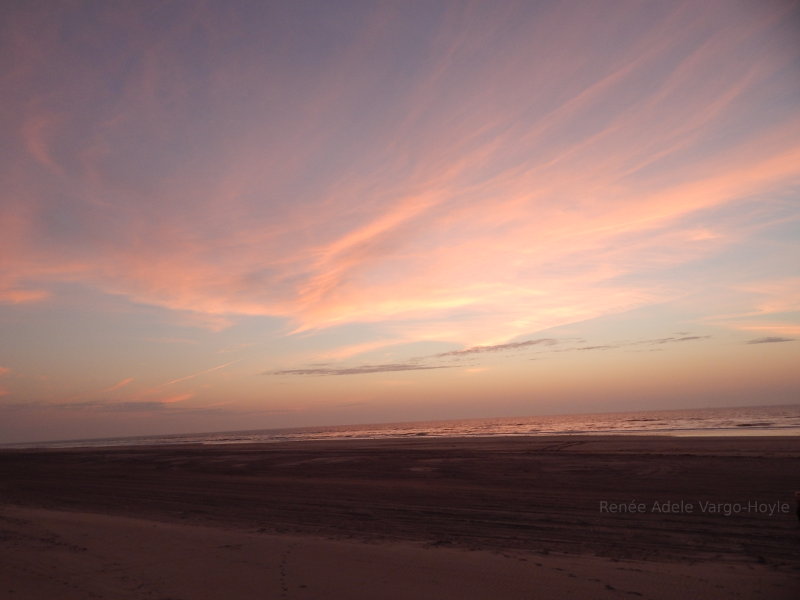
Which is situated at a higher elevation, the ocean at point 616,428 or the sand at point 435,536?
the sand at point 435,536

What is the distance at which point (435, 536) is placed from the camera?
980 cm

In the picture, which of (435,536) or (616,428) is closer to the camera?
(435,536)

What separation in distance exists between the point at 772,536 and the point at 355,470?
16539mm

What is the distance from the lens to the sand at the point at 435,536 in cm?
677

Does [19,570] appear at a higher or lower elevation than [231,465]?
higher

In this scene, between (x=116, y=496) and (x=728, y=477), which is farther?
(x=116, y=496)

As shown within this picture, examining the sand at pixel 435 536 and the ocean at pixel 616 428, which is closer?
the sand at pixel 435 536

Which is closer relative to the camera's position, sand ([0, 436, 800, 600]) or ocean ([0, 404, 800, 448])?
sand ([0, 436, 800, 600])

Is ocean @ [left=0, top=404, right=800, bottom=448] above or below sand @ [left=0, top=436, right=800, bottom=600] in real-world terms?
below

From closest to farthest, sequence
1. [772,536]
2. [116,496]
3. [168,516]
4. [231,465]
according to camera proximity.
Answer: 1. [772,536]
2. [168,516]
3. [116,496]
4. [231,465]

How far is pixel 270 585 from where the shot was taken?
698cm

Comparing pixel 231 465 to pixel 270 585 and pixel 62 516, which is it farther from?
pixel 270 585

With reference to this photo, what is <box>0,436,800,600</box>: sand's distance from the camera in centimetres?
677

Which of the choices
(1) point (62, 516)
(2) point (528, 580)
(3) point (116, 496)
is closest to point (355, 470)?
(3) point (116, 496)
